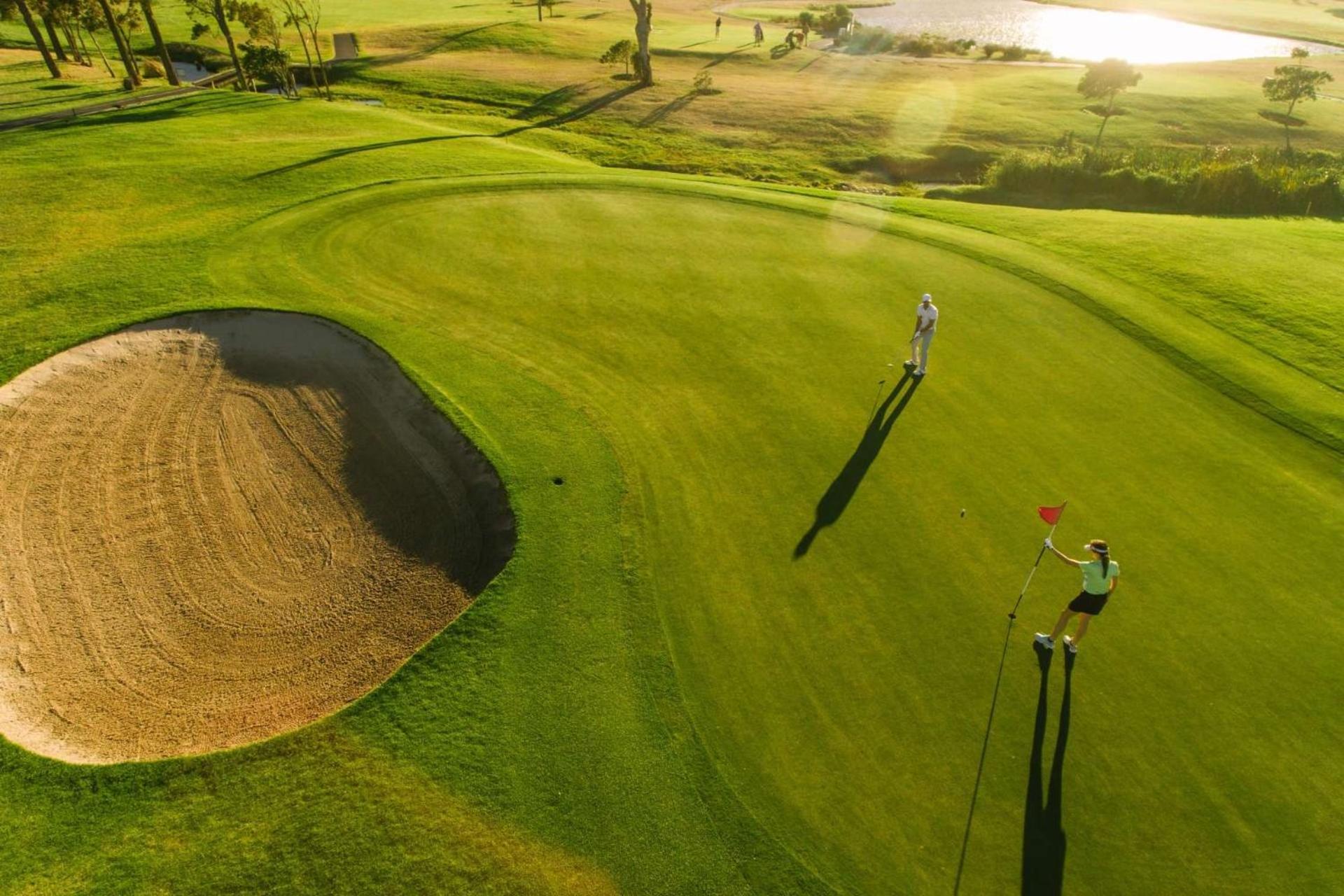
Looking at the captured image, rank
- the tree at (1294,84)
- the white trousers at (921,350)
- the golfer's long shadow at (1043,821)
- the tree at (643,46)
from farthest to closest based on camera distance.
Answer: the tree at (643,46) < the tree at (1294,84) < the white trousers at (921,350) < the golfer's long shadow at (1043,821)

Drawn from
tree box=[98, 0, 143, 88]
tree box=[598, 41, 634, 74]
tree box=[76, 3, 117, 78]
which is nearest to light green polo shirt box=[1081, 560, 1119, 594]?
tree box=[98, 0, 143, 88]

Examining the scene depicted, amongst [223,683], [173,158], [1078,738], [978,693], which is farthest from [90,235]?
[1078,738]

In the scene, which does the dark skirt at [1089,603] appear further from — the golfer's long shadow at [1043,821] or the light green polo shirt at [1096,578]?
the golfer's long shadow at [1043,821]

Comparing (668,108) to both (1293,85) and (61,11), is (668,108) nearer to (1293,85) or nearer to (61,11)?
(61,11)

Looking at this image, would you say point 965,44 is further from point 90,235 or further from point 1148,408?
point 90,235

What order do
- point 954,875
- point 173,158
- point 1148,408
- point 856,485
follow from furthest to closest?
point 173,158, point 1148,408, point 856,485, point 954,875

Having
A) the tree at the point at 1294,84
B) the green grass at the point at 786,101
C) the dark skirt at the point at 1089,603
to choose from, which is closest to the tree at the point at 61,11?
the green grass at the point at 786,101
